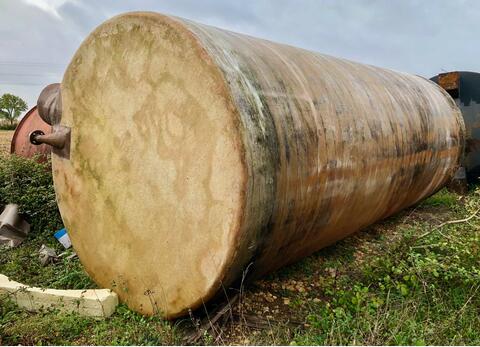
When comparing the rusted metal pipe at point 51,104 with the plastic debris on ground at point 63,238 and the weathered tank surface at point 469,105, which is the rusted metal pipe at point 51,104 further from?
the weathered tank surface at point 469,105

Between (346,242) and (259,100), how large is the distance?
257 cm

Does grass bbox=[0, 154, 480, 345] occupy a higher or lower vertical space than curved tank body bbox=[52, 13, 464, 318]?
lower

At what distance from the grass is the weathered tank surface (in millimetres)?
3258

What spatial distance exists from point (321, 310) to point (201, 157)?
4.62 ft

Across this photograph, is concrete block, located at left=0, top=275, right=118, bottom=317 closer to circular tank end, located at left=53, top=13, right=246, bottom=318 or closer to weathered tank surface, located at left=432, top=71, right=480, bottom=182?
→ circular tank end, located at left=53, top=13, right=246, bottom=318

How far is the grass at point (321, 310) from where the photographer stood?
2561 mm

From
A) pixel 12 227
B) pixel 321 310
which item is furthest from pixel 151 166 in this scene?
pixel 12 227

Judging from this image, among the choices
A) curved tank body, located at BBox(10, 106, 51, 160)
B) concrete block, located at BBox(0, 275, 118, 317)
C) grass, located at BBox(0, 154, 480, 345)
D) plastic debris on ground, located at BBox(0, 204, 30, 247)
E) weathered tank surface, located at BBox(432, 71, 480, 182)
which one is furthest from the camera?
weathered tank surface, located at BBox(432, 71, 480, 182)

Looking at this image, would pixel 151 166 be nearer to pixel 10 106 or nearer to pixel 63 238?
pixel 63 238

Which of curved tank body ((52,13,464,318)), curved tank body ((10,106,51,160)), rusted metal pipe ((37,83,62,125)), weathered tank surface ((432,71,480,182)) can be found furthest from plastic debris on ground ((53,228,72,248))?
weathered tank surface ((432,71,480,182))

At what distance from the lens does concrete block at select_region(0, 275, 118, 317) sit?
292cm

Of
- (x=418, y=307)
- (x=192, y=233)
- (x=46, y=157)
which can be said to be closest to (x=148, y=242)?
(x=192, y=233)

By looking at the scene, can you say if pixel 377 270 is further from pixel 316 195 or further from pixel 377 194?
pixel 316 195

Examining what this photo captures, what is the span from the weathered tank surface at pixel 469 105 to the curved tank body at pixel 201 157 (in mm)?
4091
